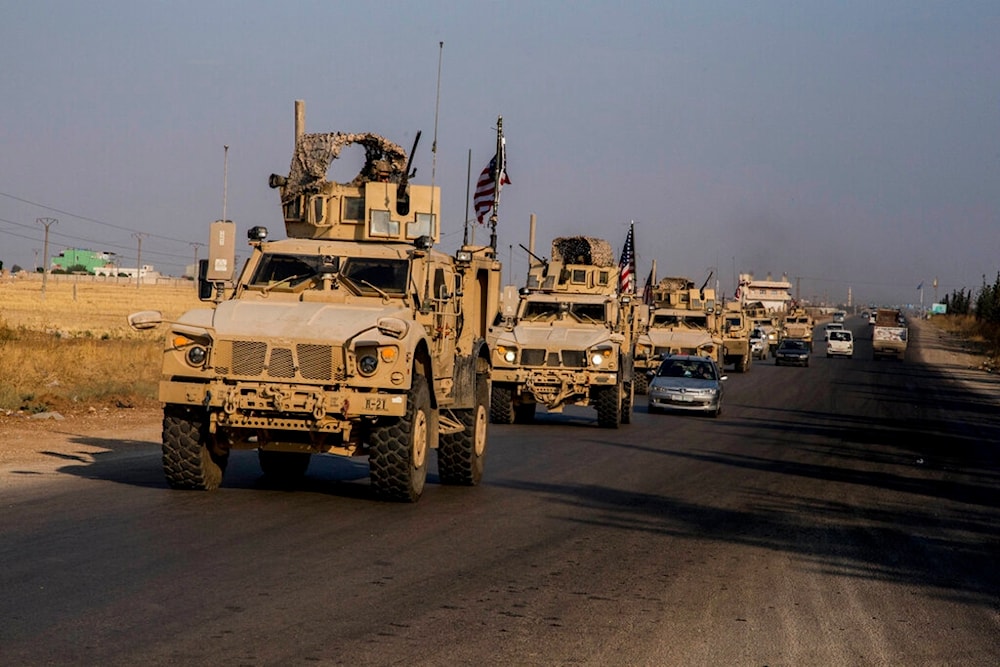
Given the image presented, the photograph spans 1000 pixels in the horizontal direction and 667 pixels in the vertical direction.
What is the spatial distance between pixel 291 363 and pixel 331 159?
6520 mm

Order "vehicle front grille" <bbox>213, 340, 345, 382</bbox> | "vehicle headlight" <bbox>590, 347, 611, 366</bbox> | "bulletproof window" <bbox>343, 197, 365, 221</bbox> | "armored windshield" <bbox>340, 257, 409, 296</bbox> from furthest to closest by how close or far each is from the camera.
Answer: "vehicle headlight" <bbox>590, 347, 611, 366</bbox>
"bulletproof window" <bbox>343, 197, 365, 221</bbox>
"armored windshield" <bbox>340, 257, 409, 296</bbox>
"vehicle front grille" <bbox>213, 340, 345, 382</bbox>

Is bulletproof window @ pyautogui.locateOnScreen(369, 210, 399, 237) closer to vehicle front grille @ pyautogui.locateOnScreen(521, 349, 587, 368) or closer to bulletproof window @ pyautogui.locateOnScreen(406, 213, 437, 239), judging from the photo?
bulletproof window @ pyautogui.locateOnScreen(406, 213, 437, 239)

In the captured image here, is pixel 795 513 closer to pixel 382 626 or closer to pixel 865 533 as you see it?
pixel 865 533

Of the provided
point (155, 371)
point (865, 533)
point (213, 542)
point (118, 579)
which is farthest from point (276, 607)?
point (155, 371)

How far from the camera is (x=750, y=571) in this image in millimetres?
10430

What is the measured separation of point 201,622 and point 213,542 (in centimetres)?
288

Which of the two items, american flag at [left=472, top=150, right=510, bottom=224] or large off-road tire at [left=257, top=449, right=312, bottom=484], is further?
american flag at [left=472, top=150, right=510, bottom=224]

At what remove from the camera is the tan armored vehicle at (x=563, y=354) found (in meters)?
26.2

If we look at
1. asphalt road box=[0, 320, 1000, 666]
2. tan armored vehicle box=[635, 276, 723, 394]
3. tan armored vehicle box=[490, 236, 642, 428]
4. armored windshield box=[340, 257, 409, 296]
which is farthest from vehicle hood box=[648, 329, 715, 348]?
armored windshield box=[340, 257, 409, 296]

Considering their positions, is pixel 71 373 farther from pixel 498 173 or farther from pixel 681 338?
pixel 681 338

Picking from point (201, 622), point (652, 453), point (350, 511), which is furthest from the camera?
point (652, 453)

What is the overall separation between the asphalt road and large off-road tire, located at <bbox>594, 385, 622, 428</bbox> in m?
7.56

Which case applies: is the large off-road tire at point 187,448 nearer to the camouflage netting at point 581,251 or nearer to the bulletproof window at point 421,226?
the bulletproof window at point 421,226

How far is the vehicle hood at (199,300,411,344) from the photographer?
1257cm
